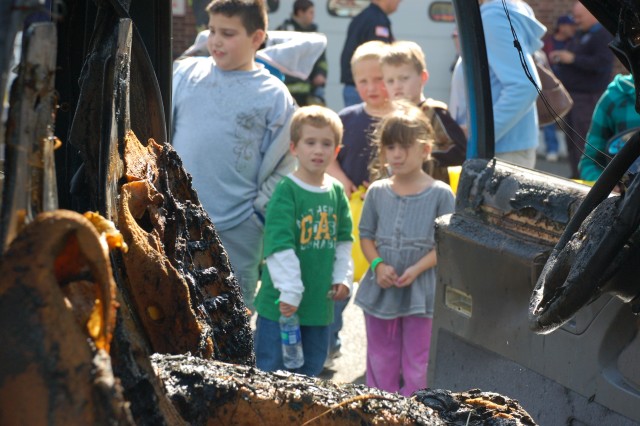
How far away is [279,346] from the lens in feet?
15.4

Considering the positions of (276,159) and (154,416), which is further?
(276,159)

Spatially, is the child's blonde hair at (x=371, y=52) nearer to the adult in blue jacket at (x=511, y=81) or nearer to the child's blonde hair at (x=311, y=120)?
the adult in blue jacket at (x=511, y=81)

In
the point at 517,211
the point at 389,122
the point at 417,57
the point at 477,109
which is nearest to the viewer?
the point at 517,211

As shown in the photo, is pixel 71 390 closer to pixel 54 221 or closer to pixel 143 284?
pixel 54 221

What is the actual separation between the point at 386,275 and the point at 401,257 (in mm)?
127

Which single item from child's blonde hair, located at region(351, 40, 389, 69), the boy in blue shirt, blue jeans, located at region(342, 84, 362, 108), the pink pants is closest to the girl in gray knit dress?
the pink pants

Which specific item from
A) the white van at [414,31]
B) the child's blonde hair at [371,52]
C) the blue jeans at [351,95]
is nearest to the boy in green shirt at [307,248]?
the child's blonde hair at [371,52]

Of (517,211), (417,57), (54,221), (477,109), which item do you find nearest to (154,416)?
(54,221)

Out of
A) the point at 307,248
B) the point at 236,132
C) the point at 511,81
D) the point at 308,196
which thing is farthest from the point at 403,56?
the point at 307,248

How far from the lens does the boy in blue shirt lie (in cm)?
485

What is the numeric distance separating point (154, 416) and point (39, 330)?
1.01ft

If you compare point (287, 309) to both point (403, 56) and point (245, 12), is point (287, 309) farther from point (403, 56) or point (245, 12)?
point (403, 56)

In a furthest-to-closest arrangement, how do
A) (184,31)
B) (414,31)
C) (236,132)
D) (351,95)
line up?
(184,31) < (414,31) < (351,95) < (236,132)

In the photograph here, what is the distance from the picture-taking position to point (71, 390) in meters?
1.34
